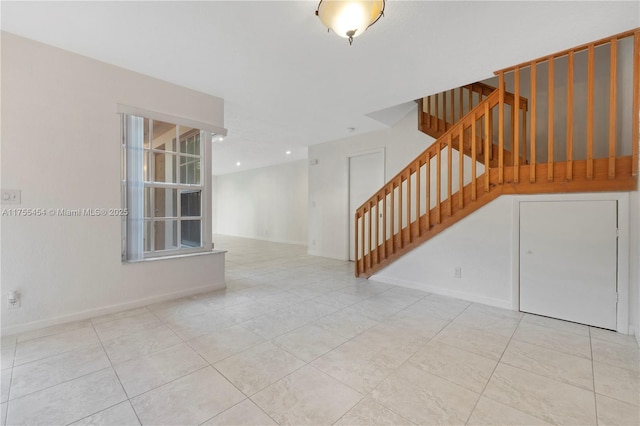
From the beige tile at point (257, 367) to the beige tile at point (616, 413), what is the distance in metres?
1.79

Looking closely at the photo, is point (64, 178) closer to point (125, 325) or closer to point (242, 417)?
point (125, 325)

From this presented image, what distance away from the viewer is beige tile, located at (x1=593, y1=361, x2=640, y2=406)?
1.66 meters

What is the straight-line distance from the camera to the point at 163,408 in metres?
1.54

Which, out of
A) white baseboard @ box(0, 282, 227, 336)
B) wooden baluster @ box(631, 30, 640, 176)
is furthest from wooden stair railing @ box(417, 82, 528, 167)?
white baseboard @ box(0, 282, 227, 336)

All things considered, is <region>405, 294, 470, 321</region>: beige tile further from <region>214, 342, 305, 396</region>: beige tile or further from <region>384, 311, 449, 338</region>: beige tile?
<region>214, 342, 305, 396</region>: beige tile

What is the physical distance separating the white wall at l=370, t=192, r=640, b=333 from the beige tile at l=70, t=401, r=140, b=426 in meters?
3.38

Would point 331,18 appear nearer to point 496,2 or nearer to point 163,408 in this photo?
point 496,2

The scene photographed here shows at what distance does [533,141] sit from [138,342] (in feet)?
14.2

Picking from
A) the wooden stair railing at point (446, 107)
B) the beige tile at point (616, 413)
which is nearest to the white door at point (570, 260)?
the beige tile at point (616, 413)

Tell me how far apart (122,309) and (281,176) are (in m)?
6.38

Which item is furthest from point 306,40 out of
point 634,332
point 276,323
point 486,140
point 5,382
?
point 634,332

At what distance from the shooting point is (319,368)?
6.34 feet

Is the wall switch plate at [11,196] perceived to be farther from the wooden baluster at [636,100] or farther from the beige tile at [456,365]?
the wooden baluster at [636,100]

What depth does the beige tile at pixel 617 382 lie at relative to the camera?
5.44 ft
